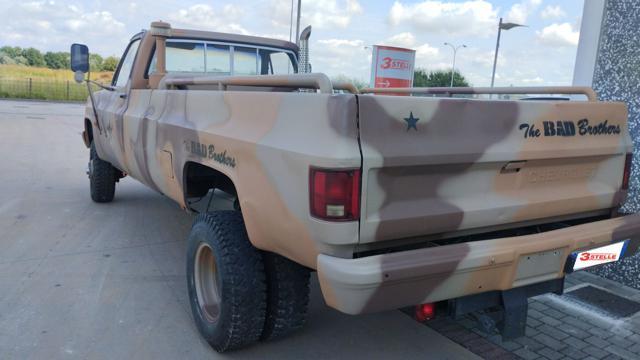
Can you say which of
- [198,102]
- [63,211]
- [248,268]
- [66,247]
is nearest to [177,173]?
[198,102]

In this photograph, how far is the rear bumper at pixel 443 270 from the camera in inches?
78.7

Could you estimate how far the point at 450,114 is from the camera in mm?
2270

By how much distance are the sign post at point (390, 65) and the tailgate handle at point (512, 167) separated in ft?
31.2

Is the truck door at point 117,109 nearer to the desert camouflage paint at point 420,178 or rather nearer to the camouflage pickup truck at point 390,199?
the camouflage pickup truck at point 390,199

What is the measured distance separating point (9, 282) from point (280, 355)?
229 centimetres

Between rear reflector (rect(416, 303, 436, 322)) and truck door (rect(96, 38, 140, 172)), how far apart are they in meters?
3.15

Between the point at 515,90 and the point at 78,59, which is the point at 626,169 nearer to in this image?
the point at 515,90

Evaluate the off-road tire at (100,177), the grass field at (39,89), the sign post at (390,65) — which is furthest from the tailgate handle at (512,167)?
the grass field at (39,89)

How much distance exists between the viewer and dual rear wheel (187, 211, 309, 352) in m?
2.69

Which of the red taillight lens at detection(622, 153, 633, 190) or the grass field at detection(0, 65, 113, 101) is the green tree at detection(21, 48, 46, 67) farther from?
the red taillight lens at detection(622, 153, 633, 190)

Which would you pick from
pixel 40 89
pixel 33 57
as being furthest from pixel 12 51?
pixel 40 89

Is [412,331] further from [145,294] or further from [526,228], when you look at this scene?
[145,294]

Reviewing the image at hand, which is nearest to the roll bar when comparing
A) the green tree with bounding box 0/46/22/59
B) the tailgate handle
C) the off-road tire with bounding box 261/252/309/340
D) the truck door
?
the tailgate handle

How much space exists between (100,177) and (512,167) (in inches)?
201
